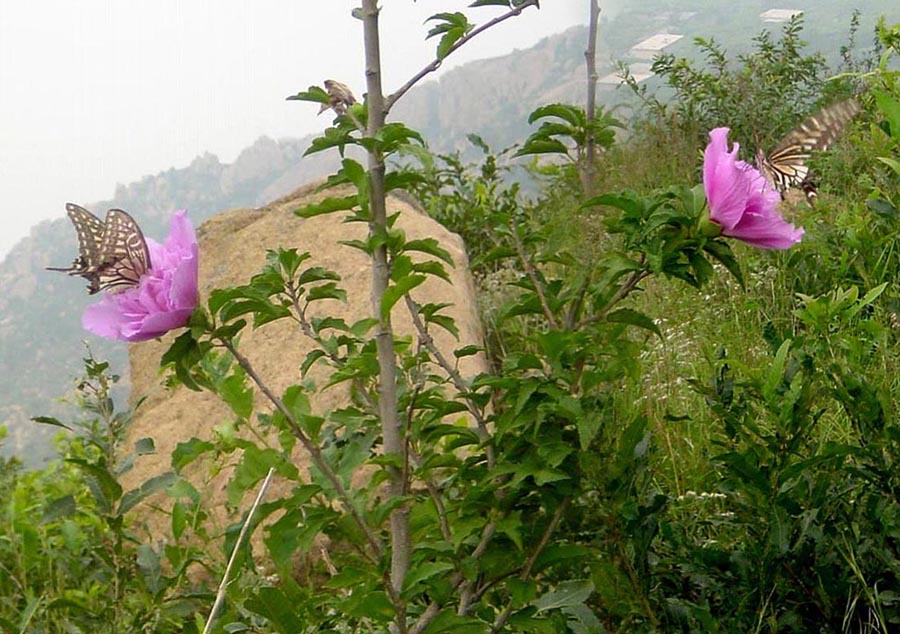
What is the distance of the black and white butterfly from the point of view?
109 cm

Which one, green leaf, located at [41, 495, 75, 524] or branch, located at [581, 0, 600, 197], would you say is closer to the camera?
branch, located at [581, 0, 600, 197]

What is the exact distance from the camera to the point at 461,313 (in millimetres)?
3363

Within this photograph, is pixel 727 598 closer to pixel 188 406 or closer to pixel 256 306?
pixel 256 306

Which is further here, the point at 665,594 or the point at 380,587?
the point at 665,594

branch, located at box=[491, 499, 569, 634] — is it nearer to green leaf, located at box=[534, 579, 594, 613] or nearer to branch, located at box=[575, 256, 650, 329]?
green leaf, located at box=[534, 579, 594, 613]

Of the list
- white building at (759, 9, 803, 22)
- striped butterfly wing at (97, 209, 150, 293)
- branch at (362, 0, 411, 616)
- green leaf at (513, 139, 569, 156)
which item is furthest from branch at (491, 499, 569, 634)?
white building at (759, 9, 803, 22)

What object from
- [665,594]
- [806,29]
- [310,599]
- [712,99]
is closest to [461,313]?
[665,594]

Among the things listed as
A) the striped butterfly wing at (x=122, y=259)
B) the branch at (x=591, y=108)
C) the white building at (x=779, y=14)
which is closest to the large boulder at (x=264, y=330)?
the branch at (x=591, y=108)

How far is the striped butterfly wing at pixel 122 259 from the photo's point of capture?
3.58 feet

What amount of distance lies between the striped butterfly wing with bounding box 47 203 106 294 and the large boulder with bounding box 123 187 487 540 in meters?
1.28

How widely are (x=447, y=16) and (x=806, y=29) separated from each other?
5.18 meters

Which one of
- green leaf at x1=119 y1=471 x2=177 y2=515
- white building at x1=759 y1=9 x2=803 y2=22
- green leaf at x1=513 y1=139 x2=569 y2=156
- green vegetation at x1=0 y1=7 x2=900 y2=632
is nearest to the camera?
green vegetation at x1=0 y1=7 x2=900 y2=632

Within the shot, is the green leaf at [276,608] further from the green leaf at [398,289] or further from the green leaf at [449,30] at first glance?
the green leaf at [449,30]

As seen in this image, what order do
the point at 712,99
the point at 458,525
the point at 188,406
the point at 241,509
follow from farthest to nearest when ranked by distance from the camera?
the point at 712,99 < the point at 188,406 < the point at 241,509 < the point at 458,525
